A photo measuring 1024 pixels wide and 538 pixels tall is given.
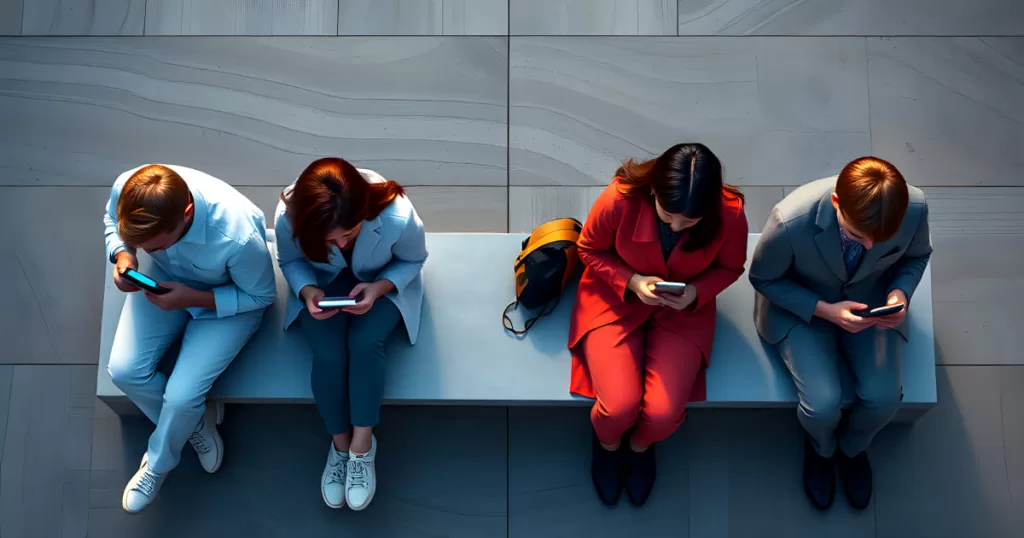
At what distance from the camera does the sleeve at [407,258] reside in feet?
8.22

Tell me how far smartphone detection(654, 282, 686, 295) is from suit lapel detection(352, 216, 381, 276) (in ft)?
2.89

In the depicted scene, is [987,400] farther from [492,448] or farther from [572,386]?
[492,448]

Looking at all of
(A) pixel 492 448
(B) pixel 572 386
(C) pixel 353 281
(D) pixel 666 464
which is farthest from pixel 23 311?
(D) pixel 666 464

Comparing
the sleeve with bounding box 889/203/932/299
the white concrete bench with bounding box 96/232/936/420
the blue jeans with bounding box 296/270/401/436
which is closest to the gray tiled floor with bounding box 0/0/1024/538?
the white concrete bench with bounding box 96/232/936/420

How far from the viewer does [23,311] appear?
3.16 m

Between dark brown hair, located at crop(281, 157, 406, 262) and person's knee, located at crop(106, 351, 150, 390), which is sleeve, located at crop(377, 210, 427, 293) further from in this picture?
person's knee, located at crop(106, 351, 150, 390)

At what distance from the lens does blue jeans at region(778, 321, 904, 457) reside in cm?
259

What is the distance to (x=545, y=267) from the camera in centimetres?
268

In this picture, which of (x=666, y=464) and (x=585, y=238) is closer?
(x=585, y=238)

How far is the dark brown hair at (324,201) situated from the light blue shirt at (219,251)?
0.32 m

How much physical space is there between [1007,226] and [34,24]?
13.7 ft

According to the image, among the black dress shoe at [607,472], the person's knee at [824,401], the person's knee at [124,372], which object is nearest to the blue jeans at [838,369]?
the person's knee at [824,401]

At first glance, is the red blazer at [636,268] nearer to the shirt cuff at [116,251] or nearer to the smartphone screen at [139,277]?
the smartphone screen at [139,277]

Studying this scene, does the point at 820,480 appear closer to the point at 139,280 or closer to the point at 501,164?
the point at 501,164
